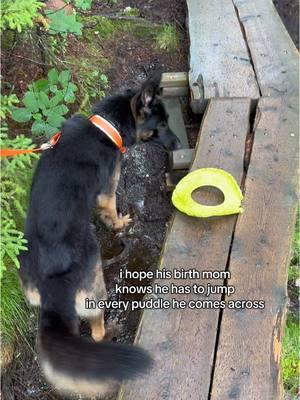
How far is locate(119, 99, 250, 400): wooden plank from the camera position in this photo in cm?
251

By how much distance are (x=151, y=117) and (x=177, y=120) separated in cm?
102

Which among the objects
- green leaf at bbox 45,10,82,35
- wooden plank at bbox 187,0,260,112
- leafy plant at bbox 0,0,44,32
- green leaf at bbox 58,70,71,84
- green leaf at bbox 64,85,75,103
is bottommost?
wooden plank at bbox 187,0,260,112

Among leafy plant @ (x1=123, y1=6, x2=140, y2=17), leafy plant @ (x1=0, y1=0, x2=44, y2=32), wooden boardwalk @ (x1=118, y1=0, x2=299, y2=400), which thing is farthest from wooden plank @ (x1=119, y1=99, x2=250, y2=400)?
leafy plant @ (x1=123, y1=6, x2=140, y2=17)

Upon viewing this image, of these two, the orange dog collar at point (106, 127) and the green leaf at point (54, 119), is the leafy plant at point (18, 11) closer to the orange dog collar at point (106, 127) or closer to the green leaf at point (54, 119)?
the orange dog collar at point (106, 127)

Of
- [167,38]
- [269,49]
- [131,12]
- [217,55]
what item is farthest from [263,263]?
[131,12]

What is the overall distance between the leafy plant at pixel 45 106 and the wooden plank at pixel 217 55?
1.39 metres

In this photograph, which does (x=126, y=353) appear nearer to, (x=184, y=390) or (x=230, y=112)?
(x=184, y=390)

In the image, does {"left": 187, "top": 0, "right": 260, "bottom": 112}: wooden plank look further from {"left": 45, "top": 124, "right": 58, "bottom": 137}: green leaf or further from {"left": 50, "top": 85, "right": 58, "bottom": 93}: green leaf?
{"left": 45, "top": 124, "right": 58, "bottom": 137}: green leaf

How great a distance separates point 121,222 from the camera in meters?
4.06

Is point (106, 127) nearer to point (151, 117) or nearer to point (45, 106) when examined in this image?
point (151, 117)

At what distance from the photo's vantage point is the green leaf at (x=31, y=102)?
389 centimetres

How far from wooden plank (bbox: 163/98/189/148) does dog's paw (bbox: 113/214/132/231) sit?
110 centimetres

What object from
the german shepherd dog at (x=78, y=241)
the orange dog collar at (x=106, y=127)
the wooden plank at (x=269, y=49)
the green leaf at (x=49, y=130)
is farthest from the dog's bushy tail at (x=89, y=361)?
the wooden plank at (x=269, y=49)

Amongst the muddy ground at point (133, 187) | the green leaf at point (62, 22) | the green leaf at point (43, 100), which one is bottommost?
the muddy ground at point (133, 187)
